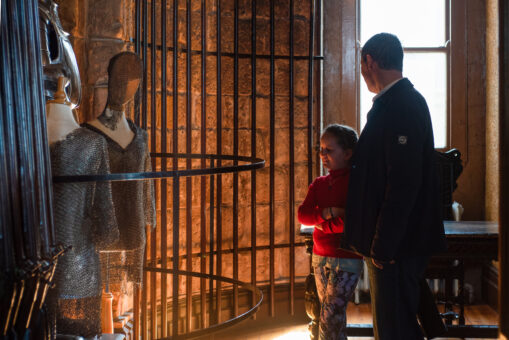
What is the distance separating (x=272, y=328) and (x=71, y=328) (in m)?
2.40

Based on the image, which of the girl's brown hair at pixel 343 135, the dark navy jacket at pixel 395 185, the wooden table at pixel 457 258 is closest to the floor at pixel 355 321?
the wooden table at pixel 457 258

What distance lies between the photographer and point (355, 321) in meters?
3.89

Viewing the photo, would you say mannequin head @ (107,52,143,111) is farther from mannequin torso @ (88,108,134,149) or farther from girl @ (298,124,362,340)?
girl @ (298,124,362,340)

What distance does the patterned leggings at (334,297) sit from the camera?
2.27 m

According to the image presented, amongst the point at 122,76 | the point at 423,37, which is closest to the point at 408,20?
Result: the point at 423,37

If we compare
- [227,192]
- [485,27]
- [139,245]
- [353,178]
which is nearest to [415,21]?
[485,27]

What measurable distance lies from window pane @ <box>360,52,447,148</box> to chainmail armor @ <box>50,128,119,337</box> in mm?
3175

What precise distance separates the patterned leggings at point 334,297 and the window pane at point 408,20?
8.45 ft

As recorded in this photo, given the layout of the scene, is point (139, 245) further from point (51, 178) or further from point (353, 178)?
point (353, 178)

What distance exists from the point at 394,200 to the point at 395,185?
1.9 inches

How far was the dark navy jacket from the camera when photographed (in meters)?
1.84

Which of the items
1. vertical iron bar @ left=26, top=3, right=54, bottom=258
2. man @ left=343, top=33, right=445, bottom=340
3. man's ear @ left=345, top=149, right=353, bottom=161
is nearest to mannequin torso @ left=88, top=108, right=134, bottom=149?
vertical iron bar @ left=26, top=3, right=54, bottom=258

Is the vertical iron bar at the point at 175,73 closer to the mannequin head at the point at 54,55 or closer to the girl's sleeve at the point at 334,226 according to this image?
the mannequin head at the point at 54,55

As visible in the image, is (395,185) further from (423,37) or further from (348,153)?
(423,37)
